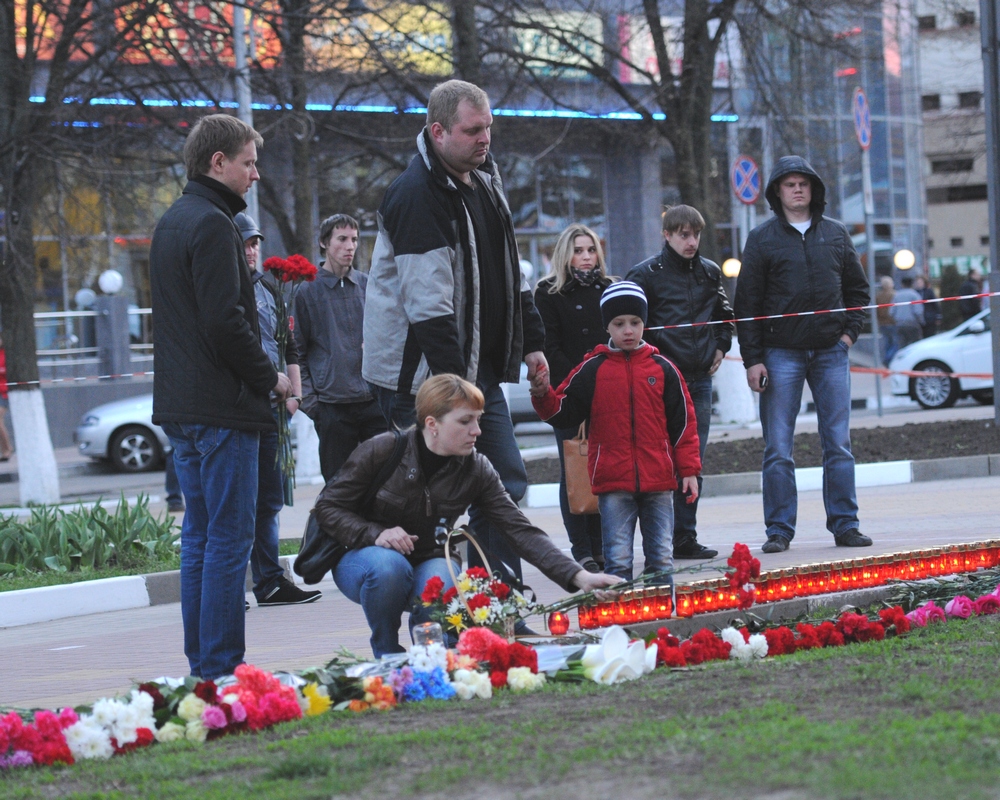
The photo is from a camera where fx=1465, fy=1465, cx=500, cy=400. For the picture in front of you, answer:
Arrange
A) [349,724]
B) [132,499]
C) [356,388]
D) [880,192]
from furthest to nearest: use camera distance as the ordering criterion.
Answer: [880,192] → [132,499] → [356,388] → [349,724]

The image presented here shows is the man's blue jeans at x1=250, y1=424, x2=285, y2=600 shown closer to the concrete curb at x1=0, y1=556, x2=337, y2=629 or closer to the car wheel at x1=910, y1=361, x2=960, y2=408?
the concrete curb at x1=0, y1=556, x2=337, y2=629

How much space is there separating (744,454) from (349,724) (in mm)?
10318

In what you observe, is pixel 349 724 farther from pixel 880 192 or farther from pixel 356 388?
pixel 880 192

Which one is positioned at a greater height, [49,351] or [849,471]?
[49,351]

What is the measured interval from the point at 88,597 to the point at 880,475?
715 cm

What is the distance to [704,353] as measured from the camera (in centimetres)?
861

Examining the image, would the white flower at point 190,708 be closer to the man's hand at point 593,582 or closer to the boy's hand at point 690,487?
the man's hand at point 593,582

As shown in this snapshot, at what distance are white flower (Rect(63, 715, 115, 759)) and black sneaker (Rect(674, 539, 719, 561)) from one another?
16.0ft

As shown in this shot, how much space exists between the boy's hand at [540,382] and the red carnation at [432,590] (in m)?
1.33

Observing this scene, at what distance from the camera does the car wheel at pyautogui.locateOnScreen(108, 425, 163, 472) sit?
69.1 ft

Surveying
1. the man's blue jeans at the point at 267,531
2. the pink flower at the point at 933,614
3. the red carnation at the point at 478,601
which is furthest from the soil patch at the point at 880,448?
the red carnation at the point at 478,601

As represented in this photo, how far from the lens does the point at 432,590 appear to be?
16.0 ft

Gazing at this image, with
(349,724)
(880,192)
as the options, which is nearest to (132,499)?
(349,724)

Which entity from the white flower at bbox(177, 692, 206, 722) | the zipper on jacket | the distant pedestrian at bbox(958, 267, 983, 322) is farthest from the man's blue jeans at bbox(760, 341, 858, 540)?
the distant pedestrian at bbox(958, 267, 983, 322)
